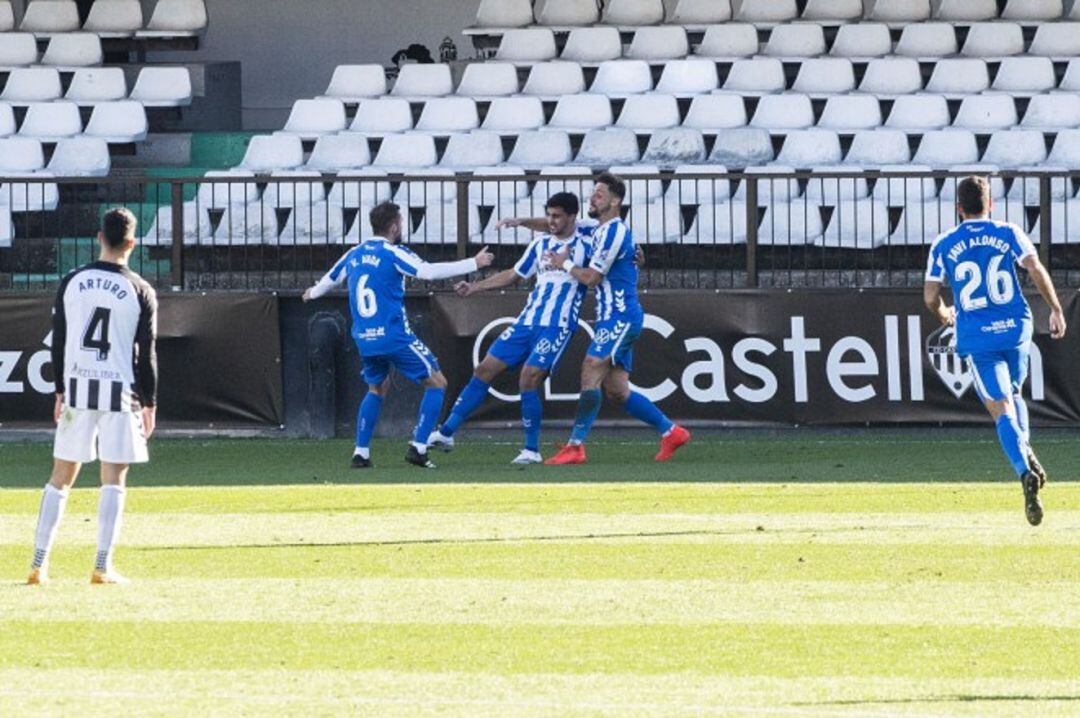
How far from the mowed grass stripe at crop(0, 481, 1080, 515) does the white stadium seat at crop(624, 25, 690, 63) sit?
11.9 m

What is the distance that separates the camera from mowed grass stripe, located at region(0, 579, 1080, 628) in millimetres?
9602

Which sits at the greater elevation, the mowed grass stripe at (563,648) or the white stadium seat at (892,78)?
the white stadium seat at (892,78)

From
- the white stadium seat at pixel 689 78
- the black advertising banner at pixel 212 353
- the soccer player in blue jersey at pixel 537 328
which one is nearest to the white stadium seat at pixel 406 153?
the white stadium seat at pixel 689 78

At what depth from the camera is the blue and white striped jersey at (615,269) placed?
1731 centimetres

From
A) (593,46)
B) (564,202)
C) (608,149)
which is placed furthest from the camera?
(593,46)

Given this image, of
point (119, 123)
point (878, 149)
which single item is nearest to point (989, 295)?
point (878, 149)

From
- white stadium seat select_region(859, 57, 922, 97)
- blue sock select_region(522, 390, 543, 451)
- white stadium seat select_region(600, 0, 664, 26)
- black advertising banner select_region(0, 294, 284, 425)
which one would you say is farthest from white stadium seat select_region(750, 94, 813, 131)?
blue sock select_region(522, 390, 543, 451)

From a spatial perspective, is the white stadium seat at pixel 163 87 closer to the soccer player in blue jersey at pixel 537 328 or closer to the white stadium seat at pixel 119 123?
the white stadium seat at pixel 119 123

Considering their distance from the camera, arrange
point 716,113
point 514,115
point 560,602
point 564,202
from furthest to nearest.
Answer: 1. point 514,115
2. point 716,113
3. point 564,202
4. point 560,602

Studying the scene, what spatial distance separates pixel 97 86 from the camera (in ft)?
92.6

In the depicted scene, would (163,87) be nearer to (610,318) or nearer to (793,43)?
(793,43)

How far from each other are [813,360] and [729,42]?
26.5 ft

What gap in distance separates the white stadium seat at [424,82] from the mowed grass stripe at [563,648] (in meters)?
18.0

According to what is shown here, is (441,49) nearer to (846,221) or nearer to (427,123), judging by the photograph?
(427,123)
